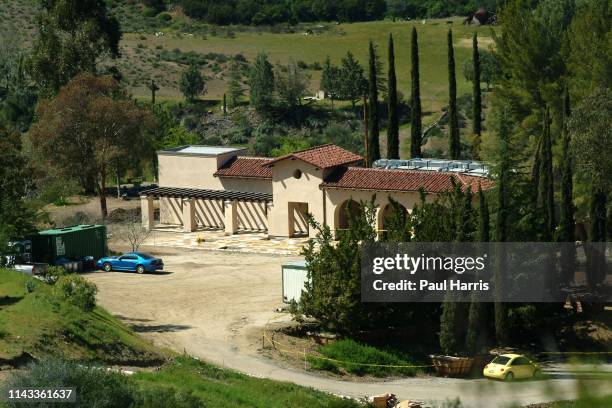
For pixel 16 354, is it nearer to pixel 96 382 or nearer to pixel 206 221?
pixel 96 382

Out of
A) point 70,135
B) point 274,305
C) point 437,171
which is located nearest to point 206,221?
point 70,135

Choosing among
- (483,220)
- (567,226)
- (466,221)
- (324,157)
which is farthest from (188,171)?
(483,220)

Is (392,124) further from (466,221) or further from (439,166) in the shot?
(466,221)

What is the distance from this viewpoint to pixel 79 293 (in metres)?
35.2

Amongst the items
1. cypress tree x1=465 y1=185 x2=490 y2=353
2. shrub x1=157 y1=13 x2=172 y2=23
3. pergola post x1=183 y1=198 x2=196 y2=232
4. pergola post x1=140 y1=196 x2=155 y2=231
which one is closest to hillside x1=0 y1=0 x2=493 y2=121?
shrub x1=157 y1=13 x2=172 y2=23

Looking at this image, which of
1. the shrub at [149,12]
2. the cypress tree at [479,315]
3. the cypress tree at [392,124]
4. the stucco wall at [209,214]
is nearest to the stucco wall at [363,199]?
the stucco wall at [209,214]

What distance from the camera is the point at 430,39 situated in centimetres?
11725

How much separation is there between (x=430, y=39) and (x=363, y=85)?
25364 mm

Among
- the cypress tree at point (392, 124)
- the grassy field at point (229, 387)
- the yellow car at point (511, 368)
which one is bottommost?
the yellow car at point (511, 368)

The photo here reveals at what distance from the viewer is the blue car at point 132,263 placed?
49031 millimetres

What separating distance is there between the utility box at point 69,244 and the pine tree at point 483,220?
1949 cm

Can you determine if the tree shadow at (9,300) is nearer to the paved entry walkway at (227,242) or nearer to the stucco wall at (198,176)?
the paved entry walkway at (227,242)

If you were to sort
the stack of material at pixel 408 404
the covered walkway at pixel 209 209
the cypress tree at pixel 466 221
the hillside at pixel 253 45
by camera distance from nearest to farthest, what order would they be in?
the stack of material at pixel 408 404, the cypress tree at pixel 466 221, the covered walkway at pixel 209 209, the hillside at pixel 253 45

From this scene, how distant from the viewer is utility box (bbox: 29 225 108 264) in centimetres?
4838
